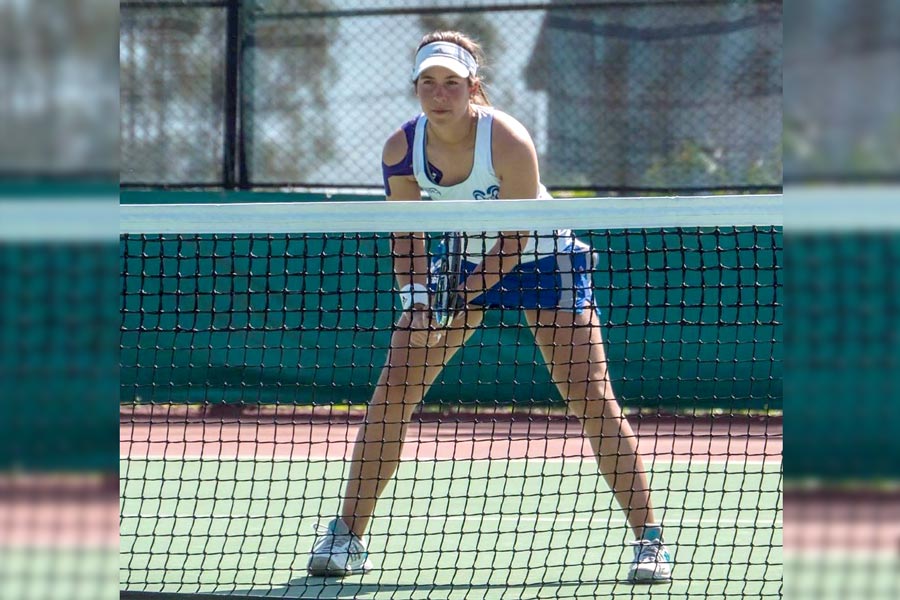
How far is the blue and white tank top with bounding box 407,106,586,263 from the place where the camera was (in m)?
3.48

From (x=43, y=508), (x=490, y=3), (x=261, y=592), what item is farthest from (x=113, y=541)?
(x=490, y=3)

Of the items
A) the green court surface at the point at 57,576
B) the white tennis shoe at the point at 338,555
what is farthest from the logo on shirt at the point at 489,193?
the green court surface at the point at 57,576

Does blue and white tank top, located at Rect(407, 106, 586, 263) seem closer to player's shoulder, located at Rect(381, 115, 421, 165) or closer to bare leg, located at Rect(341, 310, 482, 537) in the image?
player's shoulder, located at Rect(381, 115, 421, 165)

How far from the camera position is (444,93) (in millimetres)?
3432

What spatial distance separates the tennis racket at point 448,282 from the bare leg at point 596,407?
0.82 feet

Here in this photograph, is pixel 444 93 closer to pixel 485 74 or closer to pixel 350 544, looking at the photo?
pixel 350 544

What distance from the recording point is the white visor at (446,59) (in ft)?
11.3

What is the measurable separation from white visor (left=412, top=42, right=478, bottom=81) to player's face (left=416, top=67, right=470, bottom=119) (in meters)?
0.02

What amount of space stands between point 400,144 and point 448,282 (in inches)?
18.1

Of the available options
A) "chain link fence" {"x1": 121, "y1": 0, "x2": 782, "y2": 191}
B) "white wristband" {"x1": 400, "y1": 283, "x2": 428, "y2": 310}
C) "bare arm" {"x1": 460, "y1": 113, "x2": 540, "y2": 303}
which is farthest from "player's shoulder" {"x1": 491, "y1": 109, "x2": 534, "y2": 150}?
"chain link fence" {"x1": 121, "y1": 0, "x2": 782, "y2": 191}

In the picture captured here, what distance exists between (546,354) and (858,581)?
5.09 feet

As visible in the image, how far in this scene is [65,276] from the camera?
1390 millimetres

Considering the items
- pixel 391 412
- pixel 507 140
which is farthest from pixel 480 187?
pixel 391 412

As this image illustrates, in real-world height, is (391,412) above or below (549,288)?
below
